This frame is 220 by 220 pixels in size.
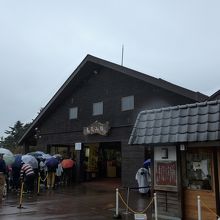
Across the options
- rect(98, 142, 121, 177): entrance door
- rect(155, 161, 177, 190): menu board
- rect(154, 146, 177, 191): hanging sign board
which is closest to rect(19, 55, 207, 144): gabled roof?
rect(98, 142, 121, 177): entrance door

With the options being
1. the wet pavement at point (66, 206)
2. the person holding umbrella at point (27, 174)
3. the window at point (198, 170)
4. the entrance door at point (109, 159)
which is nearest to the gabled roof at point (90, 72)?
the entrance door at point (109, 159)

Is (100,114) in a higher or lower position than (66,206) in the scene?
higher

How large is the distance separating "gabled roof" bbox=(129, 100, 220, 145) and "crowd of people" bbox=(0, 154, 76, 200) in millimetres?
6458

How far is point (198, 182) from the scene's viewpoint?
9766 millimetres

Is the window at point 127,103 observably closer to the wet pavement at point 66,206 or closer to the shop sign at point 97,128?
the shop sign at point 97,128

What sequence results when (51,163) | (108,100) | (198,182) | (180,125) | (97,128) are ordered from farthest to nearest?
(97,128), (108,100), (51,163), (198,182), (180,125)

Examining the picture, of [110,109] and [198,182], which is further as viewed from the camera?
[110,109]

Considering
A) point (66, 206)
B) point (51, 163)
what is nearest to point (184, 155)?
point (66, 206)

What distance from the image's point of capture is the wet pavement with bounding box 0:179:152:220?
35.8ft

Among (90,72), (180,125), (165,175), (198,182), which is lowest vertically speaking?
(198,182)

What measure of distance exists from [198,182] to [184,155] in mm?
812

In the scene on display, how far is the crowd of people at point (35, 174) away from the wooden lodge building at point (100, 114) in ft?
5.10

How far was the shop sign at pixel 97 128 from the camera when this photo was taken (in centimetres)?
2026

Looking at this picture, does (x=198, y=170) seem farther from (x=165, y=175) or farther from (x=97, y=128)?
(x=97, y=128)
